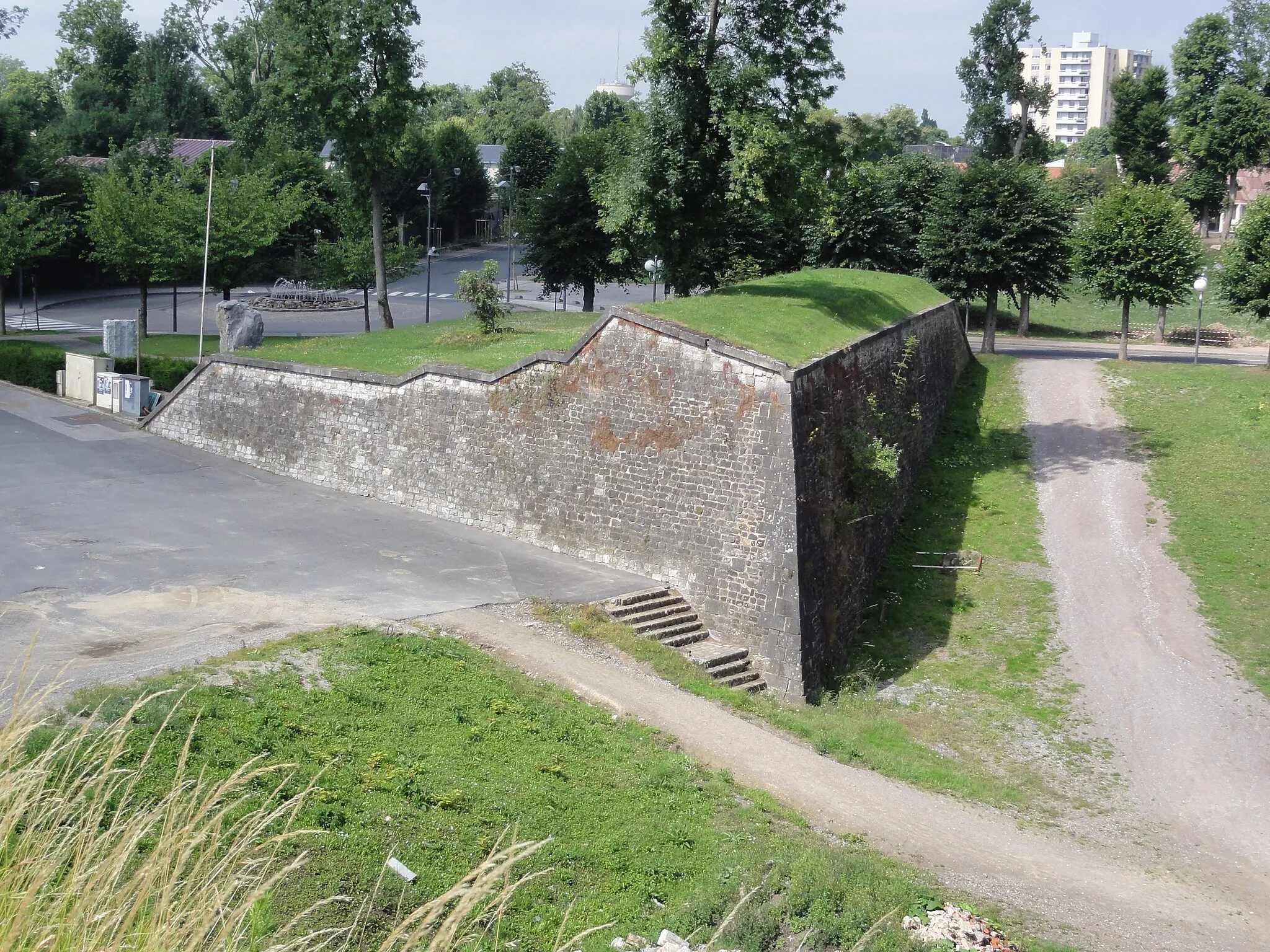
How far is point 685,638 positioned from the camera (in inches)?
649

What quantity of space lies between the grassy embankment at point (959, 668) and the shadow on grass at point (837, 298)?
13.3 feet

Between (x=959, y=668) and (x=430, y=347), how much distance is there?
12996mm

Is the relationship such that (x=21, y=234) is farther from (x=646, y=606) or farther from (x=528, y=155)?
(x=528, y=155)

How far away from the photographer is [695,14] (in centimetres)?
2230

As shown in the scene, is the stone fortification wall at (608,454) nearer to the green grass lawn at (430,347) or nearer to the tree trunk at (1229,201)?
the green grass lawn at (430,347)

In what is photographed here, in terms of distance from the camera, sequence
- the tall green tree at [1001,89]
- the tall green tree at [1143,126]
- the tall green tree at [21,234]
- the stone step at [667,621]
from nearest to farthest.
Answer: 1. the stone step at [667,621]
2. the tall green tree at [21,234]
3. the tall green tree at [1001,89]
4. the tall green tree at [1143,126]

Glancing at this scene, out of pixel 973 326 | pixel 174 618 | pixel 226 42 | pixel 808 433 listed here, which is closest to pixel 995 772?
pixel 808 433

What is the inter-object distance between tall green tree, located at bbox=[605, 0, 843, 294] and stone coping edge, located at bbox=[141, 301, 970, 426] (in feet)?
11.3

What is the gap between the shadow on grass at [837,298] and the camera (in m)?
23.5

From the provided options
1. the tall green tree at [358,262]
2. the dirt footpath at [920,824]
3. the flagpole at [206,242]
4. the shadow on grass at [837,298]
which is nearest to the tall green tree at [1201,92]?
the shadow on grass at [837,298]

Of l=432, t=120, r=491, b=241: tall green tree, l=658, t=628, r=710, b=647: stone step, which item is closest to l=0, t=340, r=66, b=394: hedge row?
l=658, t=628, r=710, b=647: stone step

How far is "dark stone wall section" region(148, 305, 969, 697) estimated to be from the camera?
54.8 feet

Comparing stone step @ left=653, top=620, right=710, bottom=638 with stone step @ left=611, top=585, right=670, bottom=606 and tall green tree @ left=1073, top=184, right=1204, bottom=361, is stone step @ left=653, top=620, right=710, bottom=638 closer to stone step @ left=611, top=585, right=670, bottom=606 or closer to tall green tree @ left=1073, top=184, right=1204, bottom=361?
stone step @ left=611, top=585, right=670, bottom=606

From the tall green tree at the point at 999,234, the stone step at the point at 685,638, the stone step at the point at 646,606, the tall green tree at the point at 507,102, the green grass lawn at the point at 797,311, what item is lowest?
the stone step at the point at 685,638
